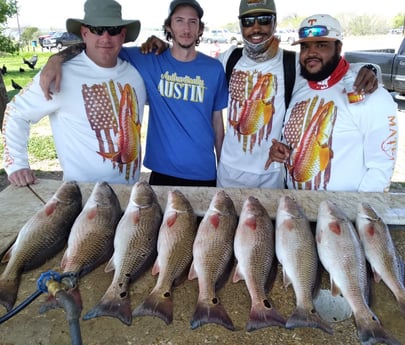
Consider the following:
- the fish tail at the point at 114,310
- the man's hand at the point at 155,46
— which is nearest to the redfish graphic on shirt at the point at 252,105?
the man's hand at the point at 155,46

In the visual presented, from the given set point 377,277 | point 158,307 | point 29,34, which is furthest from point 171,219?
point 29,34

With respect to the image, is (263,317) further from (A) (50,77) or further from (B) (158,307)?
(A) (50,77)

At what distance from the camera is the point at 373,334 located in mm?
1659

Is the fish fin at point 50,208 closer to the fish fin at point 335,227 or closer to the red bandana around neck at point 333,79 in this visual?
the fish fin at point 335,227

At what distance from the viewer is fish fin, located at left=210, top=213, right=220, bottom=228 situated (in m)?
2.20

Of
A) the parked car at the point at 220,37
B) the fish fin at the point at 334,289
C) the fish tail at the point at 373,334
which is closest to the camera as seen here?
the fish tail at the point at 373,334

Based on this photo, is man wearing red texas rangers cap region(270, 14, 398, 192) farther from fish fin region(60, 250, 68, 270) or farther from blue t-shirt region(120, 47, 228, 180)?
fish fin region(60, 250, 68, 270)

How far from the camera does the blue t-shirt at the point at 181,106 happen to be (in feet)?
11.0

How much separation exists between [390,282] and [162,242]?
45.8 inches

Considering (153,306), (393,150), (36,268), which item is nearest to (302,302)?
→ (153,306)

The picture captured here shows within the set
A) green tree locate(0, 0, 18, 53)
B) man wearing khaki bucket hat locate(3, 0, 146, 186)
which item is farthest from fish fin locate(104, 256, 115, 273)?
green tree locate(0, 0, 18, 53)

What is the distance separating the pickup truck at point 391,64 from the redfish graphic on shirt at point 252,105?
8850 millimetres

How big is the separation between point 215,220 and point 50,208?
3.17 feet

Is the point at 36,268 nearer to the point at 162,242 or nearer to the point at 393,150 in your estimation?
the point at 162,242
